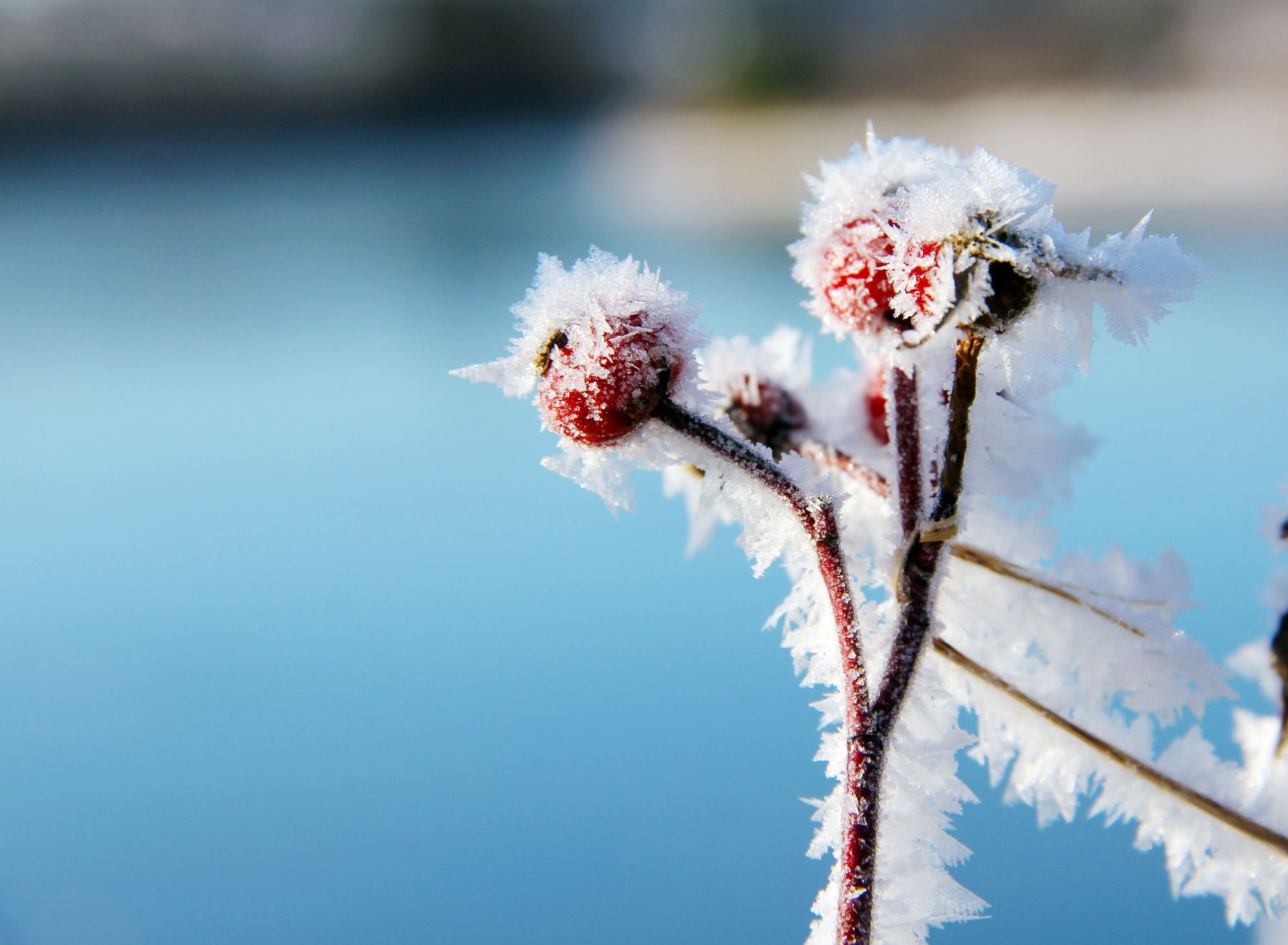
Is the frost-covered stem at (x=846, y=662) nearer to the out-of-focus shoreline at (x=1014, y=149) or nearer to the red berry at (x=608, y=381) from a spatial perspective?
the red berry at (x=608, y=381)

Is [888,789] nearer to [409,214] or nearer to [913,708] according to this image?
[913,708]

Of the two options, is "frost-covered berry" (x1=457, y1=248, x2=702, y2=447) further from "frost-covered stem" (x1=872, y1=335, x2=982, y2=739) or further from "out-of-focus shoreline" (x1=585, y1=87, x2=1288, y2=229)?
"out-of-focus shoreline" (x1=585, y1=87, x2=1288, y2=229)

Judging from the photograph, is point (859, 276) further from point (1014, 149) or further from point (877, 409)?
point (1014, 149)

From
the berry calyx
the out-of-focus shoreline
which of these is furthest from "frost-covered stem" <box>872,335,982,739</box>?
the out-of-focus shoreline

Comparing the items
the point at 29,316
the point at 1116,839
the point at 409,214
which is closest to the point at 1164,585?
the point at 1116,839

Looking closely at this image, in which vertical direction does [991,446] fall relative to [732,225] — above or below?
below

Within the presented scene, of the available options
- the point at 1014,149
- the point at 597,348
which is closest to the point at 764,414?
the point at 597,348
